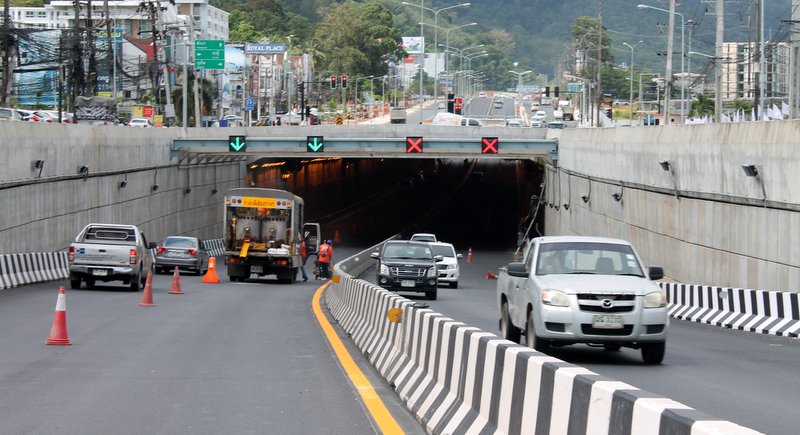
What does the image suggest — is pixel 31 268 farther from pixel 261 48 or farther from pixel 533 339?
pixel 261 48

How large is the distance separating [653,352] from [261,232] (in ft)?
83.1

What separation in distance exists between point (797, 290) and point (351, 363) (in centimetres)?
1236

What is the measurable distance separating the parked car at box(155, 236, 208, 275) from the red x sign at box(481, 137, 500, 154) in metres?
21.1

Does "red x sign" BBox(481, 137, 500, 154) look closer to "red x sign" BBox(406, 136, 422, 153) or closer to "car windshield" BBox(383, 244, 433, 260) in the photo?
"red x sign" BBox(406, 136, 422, 153)

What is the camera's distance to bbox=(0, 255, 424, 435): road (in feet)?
32.2

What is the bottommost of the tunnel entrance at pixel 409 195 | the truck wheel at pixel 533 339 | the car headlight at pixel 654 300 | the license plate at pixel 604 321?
the tunnel entrance at pixel 409 195

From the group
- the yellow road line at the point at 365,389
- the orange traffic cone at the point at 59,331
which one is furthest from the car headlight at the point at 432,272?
the orange traffic cone at the point at 59,331

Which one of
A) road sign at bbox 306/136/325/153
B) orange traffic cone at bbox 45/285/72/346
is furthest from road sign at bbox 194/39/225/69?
orange traffic cone at bbox 45/285/72/346

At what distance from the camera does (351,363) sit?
584 inches

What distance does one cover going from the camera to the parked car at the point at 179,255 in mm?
43188

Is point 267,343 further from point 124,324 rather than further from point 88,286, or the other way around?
point 88,286

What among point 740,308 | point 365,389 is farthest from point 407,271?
point 365,389

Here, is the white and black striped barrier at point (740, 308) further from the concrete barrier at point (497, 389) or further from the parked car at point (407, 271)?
the concrete barrier at point (497, 389)

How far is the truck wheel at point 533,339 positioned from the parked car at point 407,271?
1752cm
